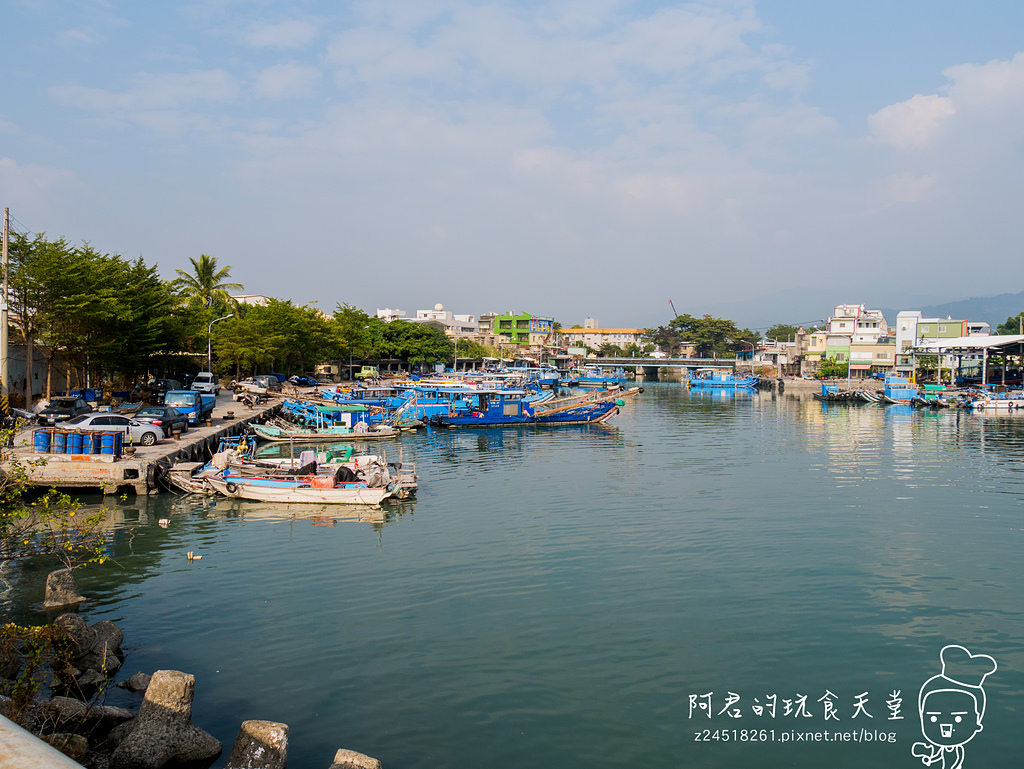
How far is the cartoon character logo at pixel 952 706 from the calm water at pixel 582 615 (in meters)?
0.20

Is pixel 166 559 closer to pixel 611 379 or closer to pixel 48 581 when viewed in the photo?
pixel 48 581

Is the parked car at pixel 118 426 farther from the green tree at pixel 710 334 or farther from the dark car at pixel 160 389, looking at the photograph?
the green tree at pixel 710 334

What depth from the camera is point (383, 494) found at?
2469cm

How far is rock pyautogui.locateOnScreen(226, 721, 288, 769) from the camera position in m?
8.94

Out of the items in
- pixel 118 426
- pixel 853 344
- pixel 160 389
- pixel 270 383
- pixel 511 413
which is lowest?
pixel 511 413

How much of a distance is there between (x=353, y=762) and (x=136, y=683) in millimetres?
4996

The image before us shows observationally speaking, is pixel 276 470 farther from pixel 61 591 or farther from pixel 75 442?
pixel 61 591

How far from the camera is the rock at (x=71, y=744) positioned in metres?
8.25

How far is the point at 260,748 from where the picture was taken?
8977mm

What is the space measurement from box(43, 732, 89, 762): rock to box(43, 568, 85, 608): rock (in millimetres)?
7379

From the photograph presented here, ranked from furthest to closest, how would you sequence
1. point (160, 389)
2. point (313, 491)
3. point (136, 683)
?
point (160, 389) → point (313, 491) → point (136, 683)

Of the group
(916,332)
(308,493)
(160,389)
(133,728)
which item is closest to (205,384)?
(160,389)

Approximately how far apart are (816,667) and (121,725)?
11.2m

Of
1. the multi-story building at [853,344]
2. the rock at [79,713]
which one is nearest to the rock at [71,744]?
the rock at [79,713]
